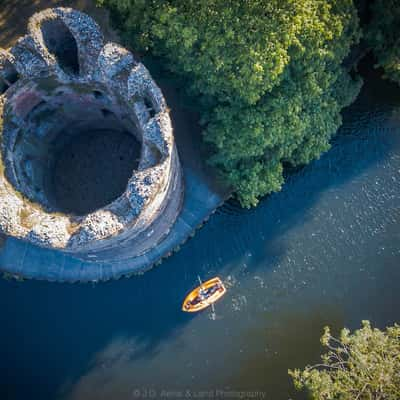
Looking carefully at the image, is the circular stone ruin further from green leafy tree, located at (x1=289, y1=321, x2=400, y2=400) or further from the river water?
green leafy tree, located at (x1=289, y1=321, x2=400, y2=400)

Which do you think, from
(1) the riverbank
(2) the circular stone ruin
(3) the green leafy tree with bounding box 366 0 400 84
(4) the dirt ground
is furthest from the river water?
(4) the dirt ground

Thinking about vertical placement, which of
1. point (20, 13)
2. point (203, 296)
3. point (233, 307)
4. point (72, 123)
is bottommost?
point (233, 307)

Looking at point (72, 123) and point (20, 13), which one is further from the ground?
point (20, 13)

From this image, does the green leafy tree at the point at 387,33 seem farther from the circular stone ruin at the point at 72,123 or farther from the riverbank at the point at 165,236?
the circular stone ruin at the point at 72,123

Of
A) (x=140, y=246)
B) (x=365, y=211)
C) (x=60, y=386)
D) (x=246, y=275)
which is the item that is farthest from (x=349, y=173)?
(x=60, y=386)

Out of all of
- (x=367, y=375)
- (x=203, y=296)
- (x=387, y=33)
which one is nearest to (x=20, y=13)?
(x=203, y=296)

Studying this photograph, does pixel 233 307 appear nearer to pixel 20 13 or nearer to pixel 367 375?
pixel 367 375

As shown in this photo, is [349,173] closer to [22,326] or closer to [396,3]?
[396,3]
